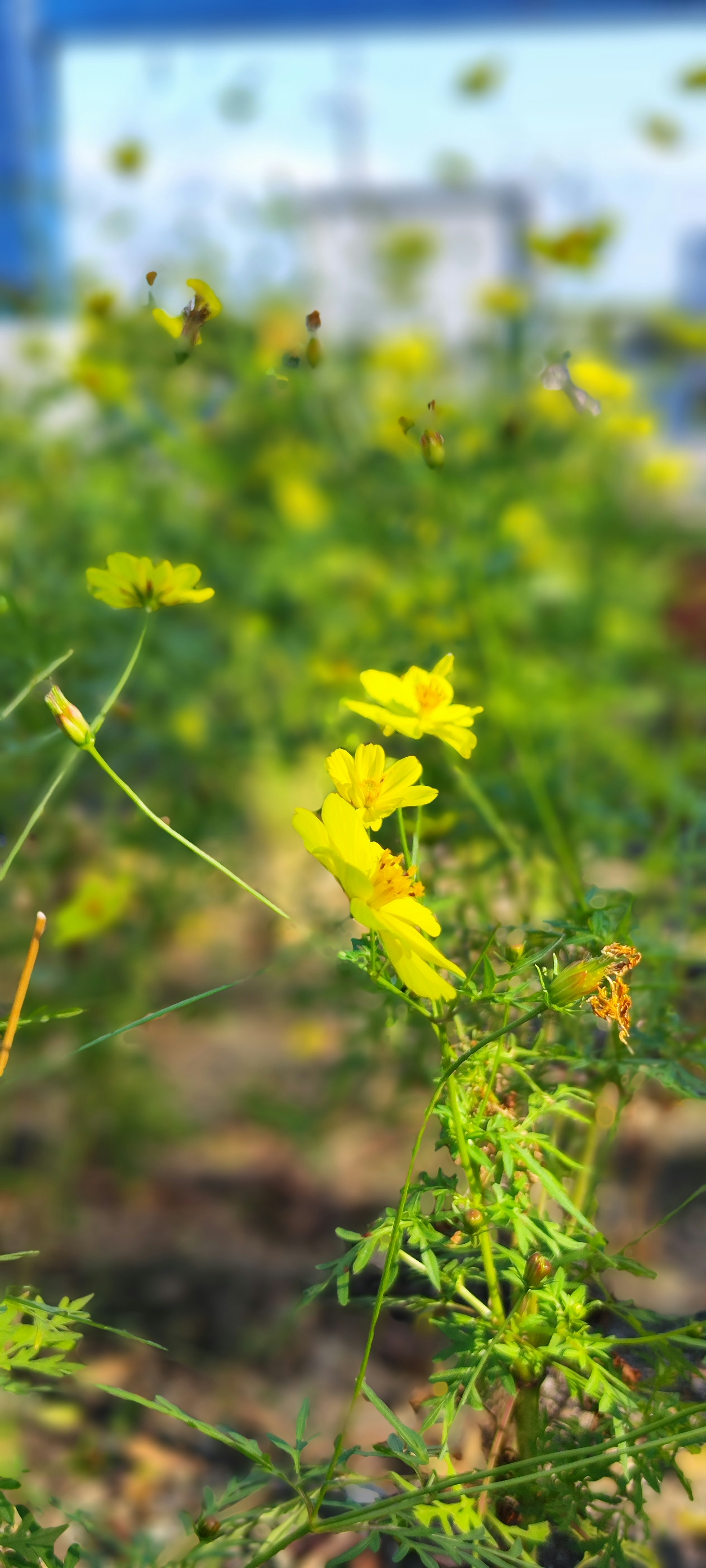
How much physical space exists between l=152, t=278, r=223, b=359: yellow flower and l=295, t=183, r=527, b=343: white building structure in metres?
1.32

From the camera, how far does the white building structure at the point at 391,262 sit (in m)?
2.49

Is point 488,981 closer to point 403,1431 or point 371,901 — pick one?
point 371,901

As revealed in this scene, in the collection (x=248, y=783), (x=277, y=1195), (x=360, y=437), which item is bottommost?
(x=277, y=1195)

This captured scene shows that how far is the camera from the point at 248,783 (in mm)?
1882

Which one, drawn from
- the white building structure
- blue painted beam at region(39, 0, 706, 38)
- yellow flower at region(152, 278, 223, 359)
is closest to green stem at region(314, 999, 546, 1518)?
yellow flower at region(152, 278, 223, 359)

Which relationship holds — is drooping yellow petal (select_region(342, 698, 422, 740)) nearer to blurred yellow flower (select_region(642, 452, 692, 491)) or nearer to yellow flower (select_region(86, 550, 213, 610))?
yellow flower (select_region(86, 550, 213, 610))

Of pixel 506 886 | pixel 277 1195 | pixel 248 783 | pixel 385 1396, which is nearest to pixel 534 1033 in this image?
pixel 506 886

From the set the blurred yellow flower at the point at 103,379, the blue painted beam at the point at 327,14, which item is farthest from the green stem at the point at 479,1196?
the blue painted beam at the point at 327,14

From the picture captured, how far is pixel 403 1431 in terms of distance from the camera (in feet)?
1.51

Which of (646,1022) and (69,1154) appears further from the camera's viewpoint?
(69,1154)

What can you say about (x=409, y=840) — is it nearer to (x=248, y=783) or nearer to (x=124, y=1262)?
(x=124, y=1262)

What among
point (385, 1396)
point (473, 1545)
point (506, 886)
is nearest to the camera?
point (473, 1545)

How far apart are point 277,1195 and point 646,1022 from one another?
3.02ft

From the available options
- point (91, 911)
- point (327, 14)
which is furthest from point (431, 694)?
point (327, 14)
